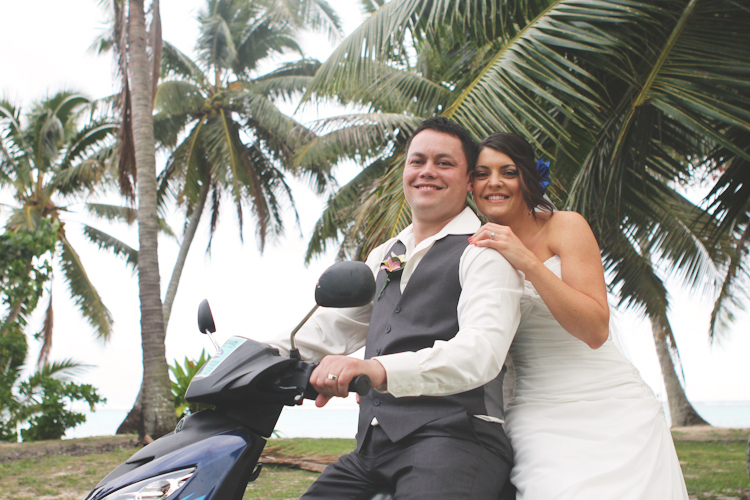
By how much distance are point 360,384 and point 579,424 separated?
2.85 ft

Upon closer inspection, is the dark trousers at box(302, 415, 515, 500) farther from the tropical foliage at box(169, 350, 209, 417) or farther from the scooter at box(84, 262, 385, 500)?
the tropical foliage at box(169, 350, 209, 417)

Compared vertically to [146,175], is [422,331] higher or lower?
lower

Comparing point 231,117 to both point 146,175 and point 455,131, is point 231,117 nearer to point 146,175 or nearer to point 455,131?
point 146,175

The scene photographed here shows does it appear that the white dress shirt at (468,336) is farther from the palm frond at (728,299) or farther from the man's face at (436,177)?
the palm frond at (728,299)

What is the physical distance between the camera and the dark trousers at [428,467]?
1503 millimetres

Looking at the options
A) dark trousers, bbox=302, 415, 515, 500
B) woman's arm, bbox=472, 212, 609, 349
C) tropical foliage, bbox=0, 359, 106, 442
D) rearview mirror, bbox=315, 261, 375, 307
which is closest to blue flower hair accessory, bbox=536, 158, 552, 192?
woman's arm, bbox=472, 212, 609, 349

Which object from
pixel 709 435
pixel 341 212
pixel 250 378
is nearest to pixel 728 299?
pixel 709 435

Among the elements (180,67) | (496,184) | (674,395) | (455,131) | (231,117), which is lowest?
(674,395)

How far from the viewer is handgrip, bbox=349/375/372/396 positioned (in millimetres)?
1328

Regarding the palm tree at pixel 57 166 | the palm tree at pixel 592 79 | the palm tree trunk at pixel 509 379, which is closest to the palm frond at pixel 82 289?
the palm tree at pixel 57 166

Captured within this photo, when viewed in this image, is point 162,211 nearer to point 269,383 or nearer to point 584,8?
point 584,8

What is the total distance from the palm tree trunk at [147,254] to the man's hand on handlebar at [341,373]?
8011 millimetres

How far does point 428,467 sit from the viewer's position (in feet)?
5.00

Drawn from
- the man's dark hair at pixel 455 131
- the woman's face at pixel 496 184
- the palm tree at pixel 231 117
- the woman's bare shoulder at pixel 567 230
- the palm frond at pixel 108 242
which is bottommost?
the woman's bare shoulder at pixel 567 230
